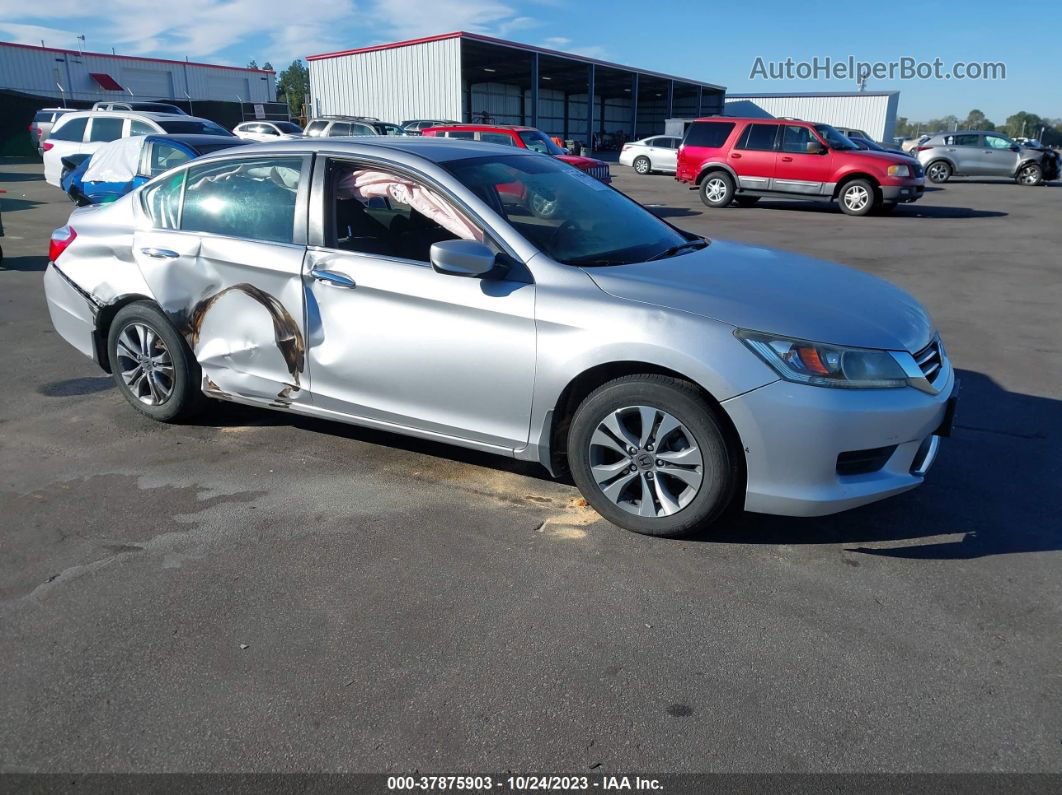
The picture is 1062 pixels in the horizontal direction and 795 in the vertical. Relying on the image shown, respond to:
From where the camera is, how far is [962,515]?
156 inches

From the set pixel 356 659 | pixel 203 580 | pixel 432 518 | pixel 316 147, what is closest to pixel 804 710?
pixel 356 659

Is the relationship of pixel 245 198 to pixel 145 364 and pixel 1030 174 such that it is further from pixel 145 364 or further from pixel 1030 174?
pixel 1030 174

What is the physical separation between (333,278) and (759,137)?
15.9 metres

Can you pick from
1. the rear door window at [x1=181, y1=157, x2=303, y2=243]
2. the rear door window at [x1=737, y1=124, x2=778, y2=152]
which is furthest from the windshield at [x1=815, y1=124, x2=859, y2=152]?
the rear door window at [x1=181, y1=157, x2=303, y2=243]

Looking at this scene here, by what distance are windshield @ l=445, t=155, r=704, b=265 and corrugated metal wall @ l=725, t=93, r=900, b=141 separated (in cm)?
5678

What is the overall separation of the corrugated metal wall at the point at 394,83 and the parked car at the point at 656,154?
11.6m

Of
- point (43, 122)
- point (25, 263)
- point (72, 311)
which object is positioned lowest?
point (25, 263)

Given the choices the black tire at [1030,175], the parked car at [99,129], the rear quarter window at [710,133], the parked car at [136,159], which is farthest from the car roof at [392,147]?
the black tire at [1030,175]

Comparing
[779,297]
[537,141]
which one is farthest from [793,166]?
[779,297]

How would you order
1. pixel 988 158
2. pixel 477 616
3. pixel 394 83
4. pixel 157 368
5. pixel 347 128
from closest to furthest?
pixel 477 616, pixel 157 368, pixel 347 128, pixel 988 158, pixel 394 83

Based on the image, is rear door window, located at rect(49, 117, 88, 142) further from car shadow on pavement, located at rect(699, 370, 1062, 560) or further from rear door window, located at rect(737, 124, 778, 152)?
car shadow on pavement, located at rect(699, 370, 1062, 560)

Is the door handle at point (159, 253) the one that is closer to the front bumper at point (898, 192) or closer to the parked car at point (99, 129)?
the parked car at point (99, 129)

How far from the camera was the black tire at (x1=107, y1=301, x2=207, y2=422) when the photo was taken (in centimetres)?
480

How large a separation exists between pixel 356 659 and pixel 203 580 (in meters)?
0.90
